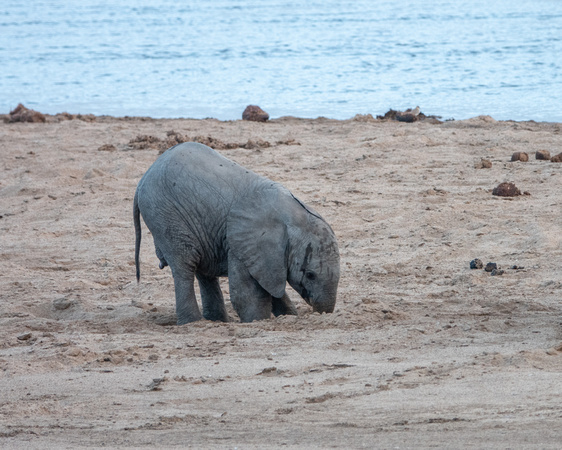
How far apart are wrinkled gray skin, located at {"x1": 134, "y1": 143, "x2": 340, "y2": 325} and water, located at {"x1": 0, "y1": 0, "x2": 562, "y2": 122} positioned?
33.0 feet

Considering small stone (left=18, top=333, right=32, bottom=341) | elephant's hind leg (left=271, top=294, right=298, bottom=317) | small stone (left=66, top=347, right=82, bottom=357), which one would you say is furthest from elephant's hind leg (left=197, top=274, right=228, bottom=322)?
small stone (left=66, top=347, right=82, bottom=357)

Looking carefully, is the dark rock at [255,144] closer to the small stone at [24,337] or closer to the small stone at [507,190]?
the small stone at [507,190]

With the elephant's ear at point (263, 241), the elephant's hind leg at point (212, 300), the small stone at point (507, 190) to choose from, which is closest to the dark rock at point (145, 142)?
the small stone at point (507, 190)

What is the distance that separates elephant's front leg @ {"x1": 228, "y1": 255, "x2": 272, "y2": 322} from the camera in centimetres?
633

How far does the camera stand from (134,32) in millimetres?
40688

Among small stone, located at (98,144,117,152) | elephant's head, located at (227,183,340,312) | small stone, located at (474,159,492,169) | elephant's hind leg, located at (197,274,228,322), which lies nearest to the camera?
elephant's head, located at (227,183,340,312)

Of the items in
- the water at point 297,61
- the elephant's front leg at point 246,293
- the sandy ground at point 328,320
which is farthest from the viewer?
the water at point 297,61

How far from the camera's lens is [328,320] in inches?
234

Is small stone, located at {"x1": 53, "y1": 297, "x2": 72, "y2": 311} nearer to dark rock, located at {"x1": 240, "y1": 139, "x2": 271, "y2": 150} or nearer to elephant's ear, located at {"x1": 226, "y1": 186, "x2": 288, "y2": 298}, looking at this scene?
elephant's ear, located at {"x1": 226, "y1": 186, "x2": 288, "y2": 298}

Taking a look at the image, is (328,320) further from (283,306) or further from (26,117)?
(26,117)

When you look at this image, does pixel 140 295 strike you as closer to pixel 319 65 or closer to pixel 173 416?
pixel 173 416

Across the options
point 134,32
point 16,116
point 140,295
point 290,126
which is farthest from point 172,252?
point 134,32

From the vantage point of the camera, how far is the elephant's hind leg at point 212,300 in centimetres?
678

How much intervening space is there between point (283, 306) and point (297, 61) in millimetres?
21469
